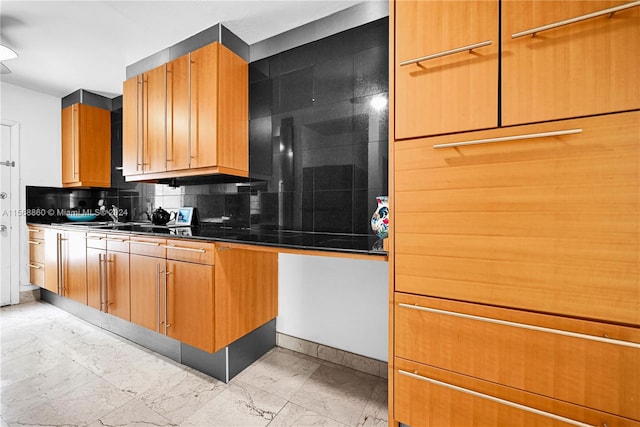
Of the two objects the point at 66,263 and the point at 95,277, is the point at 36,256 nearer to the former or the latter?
the point at 66,263

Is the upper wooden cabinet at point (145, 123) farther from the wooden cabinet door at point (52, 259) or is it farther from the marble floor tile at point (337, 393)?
the marble floor tile at point (337, 393)

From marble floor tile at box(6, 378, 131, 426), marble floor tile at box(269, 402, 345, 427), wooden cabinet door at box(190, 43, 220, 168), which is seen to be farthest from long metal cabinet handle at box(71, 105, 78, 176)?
marble floor tile at box(269, 402, 345, 427)

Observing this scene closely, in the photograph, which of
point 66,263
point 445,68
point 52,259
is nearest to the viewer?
point 445,68

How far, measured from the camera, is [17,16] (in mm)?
2031

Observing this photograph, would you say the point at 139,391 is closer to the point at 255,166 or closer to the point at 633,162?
the point at 255,166

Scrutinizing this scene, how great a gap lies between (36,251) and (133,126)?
2091mm

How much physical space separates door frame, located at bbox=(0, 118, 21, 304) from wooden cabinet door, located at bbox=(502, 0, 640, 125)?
4735 mm

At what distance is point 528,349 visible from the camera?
940 mm

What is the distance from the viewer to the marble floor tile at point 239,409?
148 cm

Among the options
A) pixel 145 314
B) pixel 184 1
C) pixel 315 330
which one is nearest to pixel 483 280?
pixel 315 330

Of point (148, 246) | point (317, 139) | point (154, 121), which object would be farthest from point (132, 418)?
point (154, 121)

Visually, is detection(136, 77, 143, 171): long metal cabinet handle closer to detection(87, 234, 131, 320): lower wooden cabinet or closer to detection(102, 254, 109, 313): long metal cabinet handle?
detection(87, 234, 131, 320): lower wooden cabinet

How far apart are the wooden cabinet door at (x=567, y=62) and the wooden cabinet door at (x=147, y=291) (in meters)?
2.18

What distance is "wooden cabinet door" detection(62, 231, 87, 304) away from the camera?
2561mm
